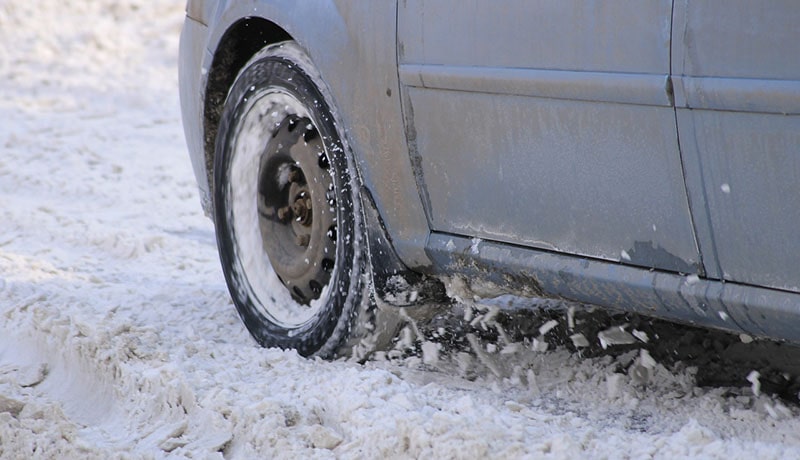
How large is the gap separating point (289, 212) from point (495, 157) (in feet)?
3.32

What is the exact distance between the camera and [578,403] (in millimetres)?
3260

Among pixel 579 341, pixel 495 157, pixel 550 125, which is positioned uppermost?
pixel 550 125

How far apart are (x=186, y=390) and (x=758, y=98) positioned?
186 centimetres

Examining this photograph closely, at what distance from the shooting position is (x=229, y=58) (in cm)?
397

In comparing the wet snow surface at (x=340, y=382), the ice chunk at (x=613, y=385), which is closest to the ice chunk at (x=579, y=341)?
→ the wet snow surface at (x=340, y=382)

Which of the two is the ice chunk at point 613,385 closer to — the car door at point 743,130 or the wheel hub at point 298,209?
the car door at point 743,130

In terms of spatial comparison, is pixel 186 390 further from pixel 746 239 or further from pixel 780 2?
pixel 780 2

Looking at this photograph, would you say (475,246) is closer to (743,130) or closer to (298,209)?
(298,209)

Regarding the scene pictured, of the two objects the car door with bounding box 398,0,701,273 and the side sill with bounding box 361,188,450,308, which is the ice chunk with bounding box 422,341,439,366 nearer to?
the side sill with bounding box 361,188,450,308

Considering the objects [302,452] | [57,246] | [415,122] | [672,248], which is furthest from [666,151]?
[57,246]

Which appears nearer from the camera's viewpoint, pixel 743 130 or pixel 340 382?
pixel 743 130

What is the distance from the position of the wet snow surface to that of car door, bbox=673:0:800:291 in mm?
501

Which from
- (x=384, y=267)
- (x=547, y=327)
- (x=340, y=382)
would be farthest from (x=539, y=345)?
(x=340, y=382)

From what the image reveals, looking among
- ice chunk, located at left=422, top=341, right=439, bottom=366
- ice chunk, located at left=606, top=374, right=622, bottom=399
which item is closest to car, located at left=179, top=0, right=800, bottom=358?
ice chunk, located at left=422, top=341, right=439, bottom=366
